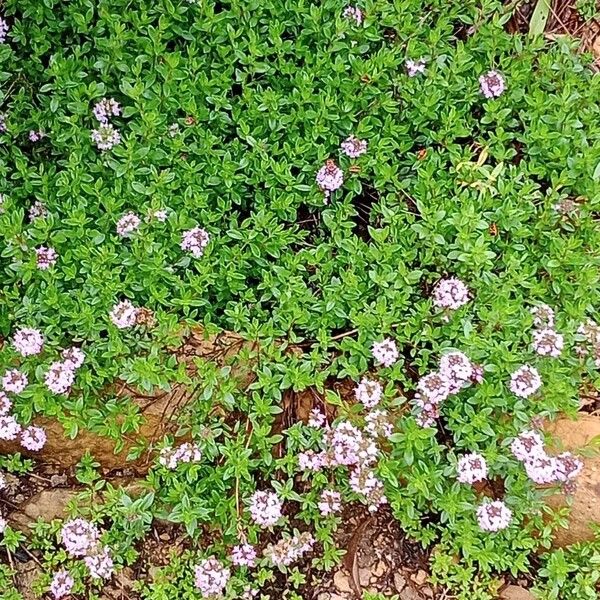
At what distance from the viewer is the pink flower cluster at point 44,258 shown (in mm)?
3422

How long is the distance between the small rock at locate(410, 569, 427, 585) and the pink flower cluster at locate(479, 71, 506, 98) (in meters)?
2.09

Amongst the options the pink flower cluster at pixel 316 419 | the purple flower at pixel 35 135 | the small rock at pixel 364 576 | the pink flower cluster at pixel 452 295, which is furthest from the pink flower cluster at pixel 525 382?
the purple flower at pixel 35 135

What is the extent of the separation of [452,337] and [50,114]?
2.00 meters

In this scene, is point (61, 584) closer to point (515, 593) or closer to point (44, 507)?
point (44, 507)

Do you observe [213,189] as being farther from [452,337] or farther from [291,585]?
[291,585]

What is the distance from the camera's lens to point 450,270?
3539mm

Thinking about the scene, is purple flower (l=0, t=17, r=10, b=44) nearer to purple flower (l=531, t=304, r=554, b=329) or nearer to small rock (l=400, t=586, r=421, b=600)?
purple flower (l=531, t=304, r=554, b=329)

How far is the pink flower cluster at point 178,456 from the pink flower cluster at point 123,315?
0.52 m

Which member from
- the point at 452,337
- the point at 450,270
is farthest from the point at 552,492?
the point at 450,270

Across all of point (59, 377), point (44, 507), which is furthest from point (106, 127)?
point (44, 507)

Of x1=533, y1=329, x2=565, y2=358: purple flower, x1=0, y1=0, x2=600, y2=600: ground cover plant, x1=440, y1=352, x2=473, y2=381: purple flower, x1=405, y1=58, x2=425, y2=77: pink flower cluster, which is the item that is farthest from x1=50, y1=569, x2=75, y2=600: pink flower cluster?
x1=405, y1=58, x2=425, y2=77: pink flower cluster

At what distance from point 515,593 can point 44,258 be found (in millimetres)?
2373

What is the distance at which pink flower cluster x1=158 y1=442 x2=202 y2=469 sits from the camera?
3.29 metres

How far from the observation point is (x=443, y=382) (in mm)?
3285
